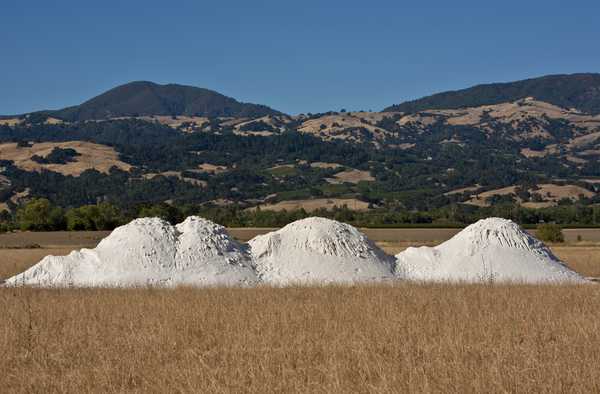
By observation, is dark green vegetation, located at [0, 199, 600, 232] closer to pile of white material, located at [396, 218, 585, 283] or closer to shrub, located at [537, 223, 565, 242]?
shrub, located at [537, 223, 565, 242]

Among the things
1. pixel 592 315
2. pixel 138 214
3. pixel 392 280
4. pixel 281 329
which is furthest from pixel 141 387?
pixel 138 214

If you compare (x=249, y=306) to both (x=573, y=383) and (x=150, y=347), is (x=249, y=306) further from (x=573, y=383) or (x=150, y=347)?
(x=573, y=383)

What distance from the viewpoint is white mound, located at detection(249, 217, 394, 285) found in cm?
2814

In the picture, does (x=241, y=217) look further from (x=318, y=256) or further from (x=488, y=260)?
(x=488, y=260)

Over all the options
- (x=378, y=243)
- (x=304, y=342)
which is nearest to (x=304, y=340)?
(x=304, y=342)

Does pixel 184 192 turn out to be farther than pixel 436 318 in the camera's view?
Yes

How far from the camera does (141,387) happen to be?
432 inches

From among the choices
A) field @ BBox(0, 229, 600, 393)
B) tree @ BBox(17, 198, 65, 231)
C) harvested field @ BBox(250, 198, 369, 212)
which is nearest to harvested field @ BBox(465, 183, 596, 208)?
harvested field @ BBox(250, 198, 369, 212)

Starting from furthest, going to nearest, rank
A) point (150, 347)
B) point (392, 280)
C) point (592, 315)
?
point (392, 280), point (592, 315), point (150, 347)

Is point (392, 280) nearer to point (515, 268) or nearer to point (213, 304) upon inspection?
point (515, 268)

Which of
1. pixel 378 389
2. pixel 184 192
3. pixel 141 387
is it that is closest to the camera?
pixel 378 389

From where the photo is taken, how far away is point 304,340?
46.6 feet

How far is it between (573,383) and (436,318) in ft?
21.2

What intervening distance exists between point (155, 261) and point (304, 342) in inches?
594
